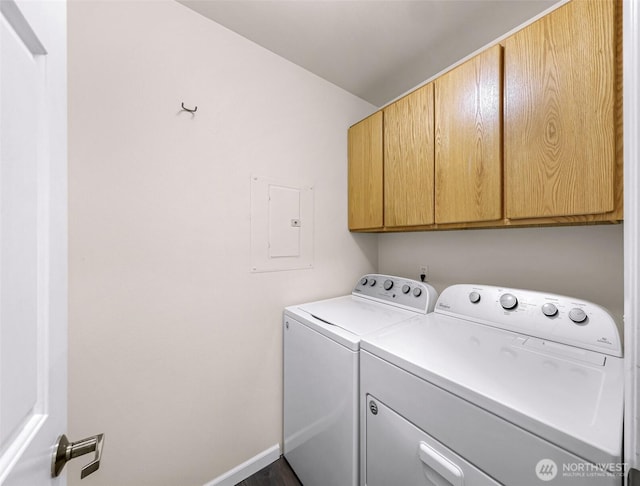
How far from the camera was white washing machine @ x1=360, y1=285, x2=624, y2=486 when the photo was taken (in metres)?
0.56

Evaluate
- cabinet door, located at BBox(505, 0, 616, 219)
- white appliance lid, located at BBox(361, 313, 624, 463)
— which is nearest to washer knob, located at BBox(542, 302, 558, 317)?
white appliance lid, located at BBox(361, 313, 624, 463)

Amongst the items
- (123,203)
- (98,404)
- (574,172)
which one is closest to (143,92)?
(123,203)

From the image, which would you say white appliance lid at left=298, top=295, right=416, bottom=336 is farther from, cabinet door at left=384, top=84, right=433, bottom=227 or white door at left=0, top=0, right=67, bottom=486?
white door at left=0, top=0, right=67, bottom=486

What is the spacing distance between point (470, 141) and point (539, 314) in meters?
0.82

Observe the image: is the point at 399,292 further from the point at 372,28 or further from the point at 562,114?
the point at 372,28

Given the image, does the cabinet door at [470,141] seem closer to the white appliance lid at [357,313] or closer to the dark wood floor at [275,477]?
the white appliance lid at [357,313]

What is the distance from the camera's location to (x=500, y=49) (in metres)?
1.07

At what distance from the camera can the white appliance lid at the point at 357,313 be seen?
46.8 inches

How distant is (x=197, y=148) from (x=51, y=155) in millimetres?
842

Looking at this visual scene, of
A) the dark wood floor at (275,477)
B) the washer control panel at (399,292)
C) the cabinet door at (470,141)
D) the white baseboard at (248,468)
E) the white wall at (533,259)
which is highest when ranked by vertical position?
the cabinet door at (470,141)

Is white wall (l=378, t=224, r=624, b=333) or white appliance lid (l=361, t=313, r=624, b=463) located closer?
white appliance lid (l=361, t=313, r=624, b=463)

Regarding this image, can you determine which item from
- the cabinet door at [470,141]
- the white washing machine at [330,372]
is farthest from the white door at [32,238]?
the cabinet door at [470,141]

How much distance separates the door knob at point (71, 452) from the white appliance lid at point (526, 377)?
80 centimetres

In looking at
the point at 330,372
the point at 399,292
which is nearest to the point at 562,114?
the point at 399,292
